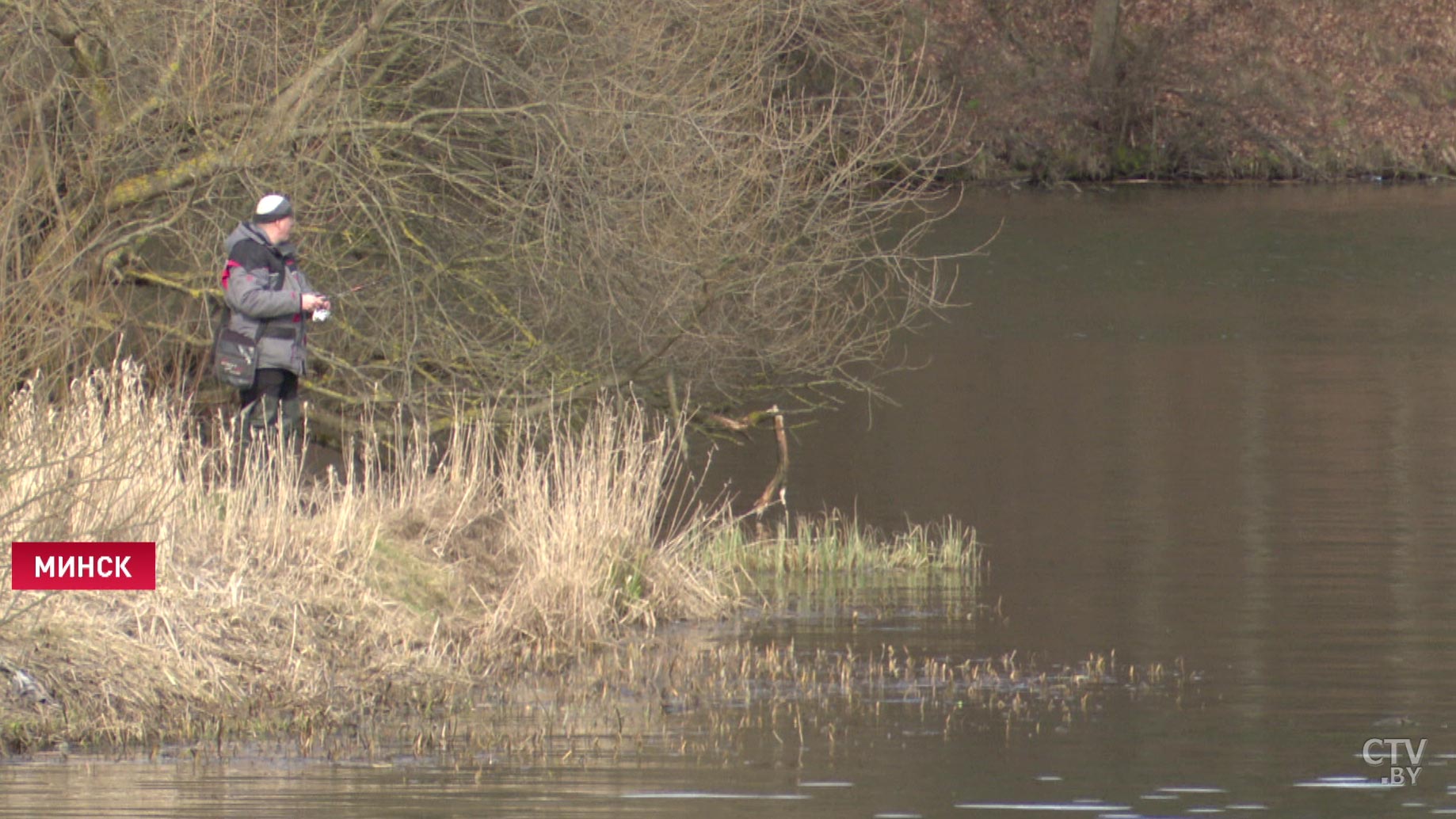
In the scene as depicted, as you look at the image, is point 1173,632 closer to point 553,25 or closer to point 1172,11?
point 553,25

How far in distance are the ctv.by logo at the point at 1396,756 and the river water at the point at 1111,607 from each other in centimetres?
3

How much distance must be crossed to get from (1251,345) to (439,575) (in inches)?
658

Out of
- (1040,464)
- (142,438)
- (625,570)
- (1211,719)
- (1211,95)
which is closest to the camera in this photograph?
(1211,719)

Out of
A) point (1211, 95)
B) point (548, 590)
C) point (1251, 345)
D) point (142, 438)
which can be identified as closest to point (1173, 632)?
point (548, 590)

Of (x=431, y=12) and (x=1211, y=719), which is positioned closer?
(x=1211, y=719)

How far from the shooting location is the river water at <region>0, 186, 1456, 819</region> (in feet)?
26.4

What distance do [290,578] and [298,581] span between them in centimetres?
3

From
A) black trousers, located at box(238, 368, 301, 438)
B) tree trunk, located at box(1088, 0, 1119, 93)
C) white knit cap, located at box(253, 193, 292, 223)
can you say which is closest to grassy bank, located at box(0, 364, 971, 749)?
black trousers, located at box(238, 368, 301, 438)

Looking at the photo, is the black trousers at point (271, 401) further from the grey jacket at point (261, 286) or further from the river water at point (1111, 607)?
the river water at point (1111, 607)

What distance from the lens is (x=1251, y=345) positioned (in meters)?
26.5

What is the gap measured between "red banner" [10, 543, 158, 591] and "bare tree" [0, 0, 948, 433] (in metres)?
3.84

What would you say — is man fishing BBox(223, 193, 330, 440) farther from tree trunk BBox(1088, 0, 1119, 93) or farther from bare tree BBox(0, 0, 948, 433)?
tree trunk BBox(1088, 0, 1119, 93)

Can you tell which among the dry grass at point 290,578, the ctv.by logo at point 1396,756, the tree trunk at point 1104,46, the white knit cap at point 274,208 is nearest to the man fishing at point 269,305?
the white knit cap at point 274,208

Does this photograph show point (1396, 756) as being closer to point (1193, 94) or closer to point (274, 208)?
point (274, 208)
